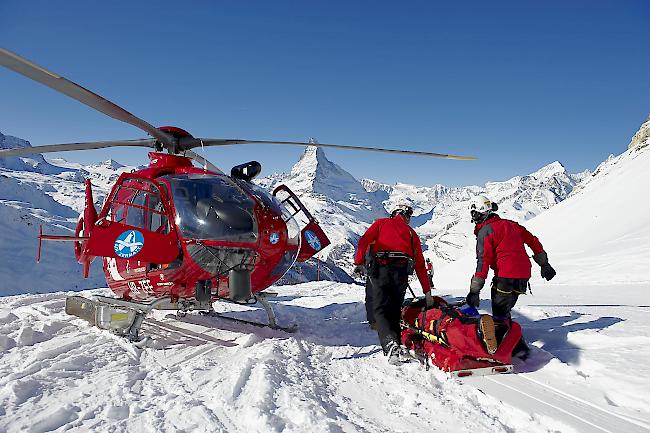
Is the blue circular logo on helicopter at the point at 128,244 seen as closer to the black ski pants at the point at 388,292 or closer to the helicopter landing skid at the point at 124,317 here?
the helicopter landing skid at the point at 124,317

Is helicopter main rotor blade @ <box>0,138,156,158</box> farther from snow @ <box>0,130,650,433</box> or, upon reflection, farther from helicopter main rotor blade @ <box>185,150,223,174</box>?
snow @ <box>0,130,650,433</box>

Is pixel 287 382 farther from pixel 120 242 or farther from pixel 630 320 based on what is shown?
pixel 630 320

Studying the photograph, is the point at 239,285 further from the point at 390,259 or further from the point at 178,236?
the point at 390,259

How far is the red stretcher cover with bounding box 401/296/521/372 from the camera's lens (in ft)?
14.1

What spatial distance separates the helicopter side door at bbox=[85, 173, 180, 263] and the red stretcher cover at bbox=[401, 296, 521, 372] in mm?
3279

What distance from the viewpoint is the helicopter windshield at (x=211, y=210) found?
5598 mm

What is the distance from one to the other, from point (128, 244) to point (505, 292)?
4.65 metres

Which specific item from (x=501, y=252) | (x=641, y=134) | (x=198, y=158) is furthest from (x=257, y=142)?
(x=641, y=134)

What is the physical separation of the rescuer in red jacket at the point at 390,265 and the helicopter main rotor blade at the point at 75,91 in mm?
3870

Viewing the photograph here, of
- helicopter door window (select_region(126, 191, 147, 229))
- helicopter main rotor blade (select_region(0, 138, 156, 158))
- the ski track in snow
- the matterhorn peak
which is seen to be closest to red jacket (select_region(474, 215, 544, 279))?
the ski track in snow

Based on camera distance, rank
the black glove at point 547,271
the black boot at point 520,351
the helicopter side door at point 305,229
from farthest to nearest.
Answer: the helicopter side door at point 305,229, the black glove at point 547,271, the black boot at point 520,351

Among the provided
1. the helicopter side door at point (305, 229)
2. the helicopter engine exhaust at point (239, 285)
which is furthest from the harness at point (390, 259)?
the helicopter side door at point (305, 229)

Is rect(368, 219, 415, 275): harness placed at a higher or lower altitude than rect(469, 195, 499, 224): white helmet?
lower

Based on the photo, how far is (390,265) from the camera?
17.9ft
